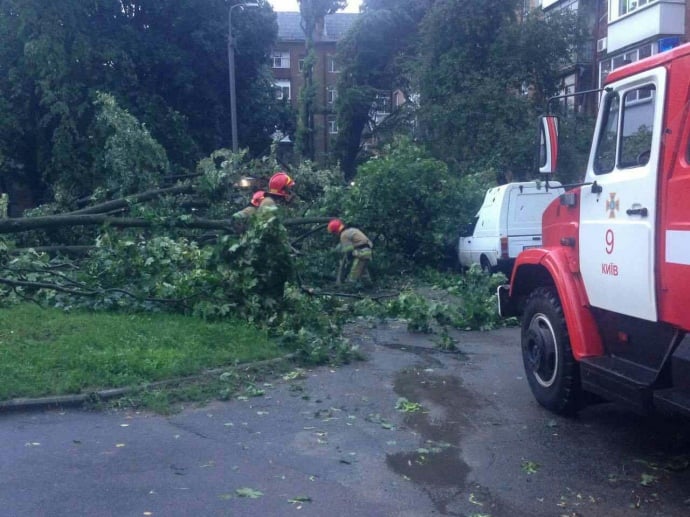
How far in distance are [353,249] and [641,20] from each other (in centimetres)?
1447

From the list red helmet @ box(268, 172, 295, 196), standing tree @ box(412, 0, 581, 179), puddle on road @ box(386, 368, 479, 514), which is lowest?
puddle on road @ box(386, 368, 479, 514)

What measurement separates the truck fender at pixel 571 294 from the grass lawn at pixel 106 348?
3329 mm

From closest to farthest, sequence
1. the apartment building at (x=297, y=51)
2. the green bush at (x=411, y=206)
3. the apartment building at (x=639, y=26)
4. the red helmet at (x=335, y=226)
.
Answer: the red helmet at (x=335, y=226)
the green bush at (x=411, y=206)
the apartment building at (x=639, y=26)
the apartment building at (x=297, y=51)

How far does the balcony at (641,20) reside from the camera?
953 inches

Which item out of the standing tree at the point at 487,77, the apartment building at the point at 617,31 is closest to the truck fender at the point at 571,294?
the apartment building at the point at 617,31

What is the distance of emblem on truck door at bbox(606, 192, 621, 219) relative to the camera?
6.02 m

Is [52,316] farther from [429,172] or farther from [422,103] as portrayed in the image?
[422,103]

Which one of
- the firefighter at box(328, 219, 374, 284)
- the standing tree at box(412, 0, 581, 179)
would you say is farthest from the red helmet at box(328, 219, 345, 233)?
the standing tree at box(412, 0, 581, 179)

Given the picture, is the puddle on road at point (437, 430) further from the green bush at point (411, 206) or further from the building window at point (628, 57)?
the building window at point (628, 57)

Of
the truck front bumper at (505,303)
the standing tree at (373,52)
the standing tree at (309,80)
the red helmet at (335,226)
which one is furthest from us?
the standing tree at (309,80)

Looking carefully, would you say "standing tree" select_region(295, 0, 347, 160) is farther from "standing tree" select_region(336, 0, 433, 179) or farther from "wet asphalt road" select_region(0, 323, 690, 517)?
"wet asphalt road" select_region(0, 323, 690, 517)

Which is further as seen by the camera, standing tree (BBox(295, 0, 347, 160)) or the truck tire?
standing tree (BBox(295, 0, 347, 160))

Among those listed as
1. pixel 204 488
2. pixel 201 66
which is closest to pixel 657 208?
pixel 204 488

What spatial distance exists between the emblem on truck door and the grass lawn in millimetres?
4272
